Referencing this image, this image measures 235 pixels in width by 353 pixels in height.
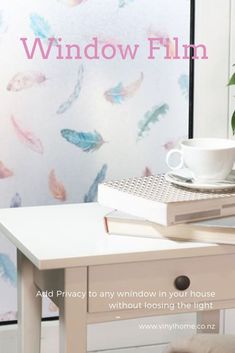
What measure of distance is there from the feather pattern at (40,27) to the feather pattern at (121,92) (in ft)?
0.63

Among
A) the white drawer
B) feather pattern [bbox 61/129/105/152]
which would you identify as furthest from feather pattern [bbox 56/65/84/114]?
the white drawer

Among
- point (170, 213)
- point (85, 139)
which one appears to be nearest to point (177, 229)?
point (170, 213)

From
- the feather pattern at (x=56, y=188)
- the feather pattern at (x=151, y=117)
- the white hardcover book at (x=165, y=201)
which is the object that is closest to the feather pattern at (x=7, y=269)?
the feather pattern at (x=56, y=188)

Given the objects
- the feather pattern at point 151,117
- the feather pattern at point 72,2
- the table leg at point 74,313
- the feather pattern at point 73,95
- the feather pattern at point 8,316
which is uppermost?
the feather pattern at point 72,2

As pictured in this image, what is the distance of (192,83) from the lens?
195cm

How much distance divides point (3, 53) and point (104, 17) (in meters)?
0.25

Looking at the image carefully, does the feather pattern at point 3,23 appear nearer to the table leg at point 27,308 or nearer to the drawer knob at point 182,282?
the table leg at point 27,308

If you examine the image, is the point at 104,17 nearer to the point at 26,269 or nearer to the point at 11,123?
the point at 11,123

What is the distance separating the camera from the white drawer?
1.24 m

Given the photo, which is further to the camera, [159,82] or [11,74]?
[159,82]

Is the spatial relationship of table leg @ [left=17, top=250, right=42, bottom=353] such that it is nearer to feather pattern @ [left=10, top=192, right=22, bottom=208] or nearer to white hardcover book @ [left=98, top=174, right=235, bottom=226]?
white hardcover book @ [left=98, top=174, right=235, bottom=226]

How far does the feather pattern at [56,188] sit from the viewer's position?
1871mm

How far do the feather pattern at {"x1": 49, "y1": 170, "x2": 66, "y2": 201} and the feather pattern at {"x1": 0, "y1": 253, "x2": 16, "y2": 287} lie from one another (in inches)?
7.2

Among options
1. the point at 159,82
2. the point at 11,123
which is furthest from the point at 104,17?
the point at 11,123
